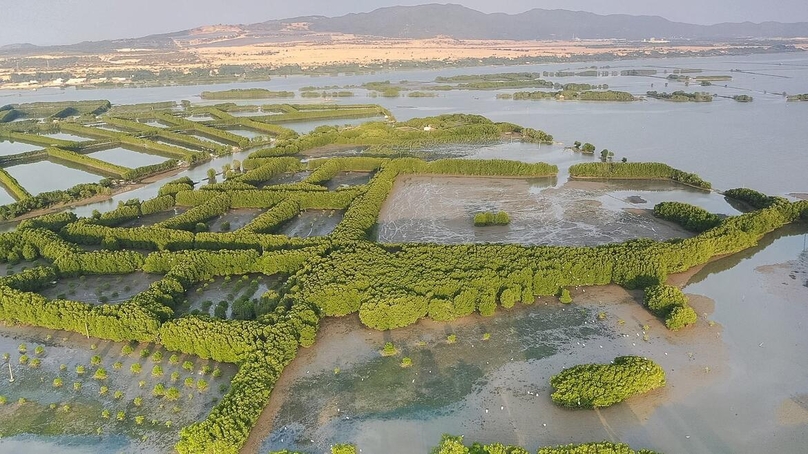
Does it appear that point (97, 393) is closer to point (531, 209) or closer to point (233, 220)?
point (233, 220)

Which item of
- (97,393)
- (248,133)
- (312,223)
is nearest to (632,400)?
(97,393)

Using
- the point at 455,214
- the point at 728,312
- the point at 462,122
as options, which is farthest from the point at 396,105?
the point at 728,312

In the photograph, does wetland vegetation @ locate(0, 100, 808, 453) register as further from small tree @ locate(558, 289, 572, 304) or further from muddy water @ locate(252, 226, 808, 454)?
muddy water @ locate(252, 226, 808, 454)

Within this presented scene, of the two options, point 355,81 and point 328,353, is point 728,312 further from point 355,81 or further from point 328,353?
point 355,81

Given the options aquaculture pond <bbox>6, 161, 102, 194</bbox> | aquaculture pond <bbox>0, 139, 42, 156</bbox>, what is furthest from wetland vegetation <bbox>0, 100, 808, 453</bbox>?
aquaculture pond <bbox>0, 139, 42, 156</bbox>

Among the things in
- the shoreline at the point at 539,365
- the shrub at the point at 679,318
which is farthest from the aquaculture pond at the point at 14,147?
the shrub at the point at 679,318

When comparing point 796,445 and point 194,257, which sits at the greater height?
point 194,257
